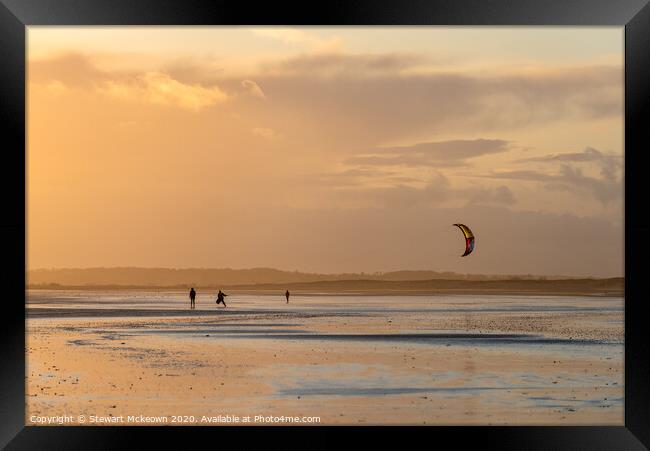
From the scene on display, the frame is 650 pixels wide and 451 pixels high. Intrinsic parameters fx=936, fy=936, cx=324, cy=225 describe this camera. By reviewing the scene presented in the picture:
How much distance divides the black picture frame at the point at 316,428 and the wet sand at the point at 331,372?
5.47ft

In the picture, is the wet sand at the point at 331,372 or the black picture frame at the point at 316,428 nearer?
the black picture frame at the point at 316,428

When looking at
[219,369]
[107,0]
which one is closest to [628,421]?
[107,0]

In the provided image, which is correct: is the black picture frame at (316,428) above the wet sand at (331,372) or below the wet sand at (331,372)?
above

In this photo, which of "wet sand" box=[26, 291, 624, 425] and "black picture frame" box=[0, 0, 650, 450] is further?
"wet sand" box=[26, 291, 624, 425]

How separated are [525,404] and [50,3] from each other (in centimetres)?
816

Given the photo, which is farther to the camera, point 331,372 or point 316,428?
point 331,372

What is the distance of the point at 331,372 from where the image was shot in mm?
15406

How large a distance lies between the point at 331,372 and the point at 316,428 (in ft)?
20.8

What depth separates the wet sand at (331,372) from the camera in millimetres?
12398

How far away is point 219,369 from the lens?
15.8m

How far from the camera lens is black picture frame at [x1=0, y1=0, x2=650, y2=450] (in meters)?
9.03

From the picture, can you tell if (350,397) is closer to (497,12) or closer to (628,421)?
(628,421)

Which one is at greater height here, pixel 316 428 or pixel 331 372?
pixel 316 428

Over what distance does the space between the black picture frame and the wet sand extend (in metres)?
1.67
